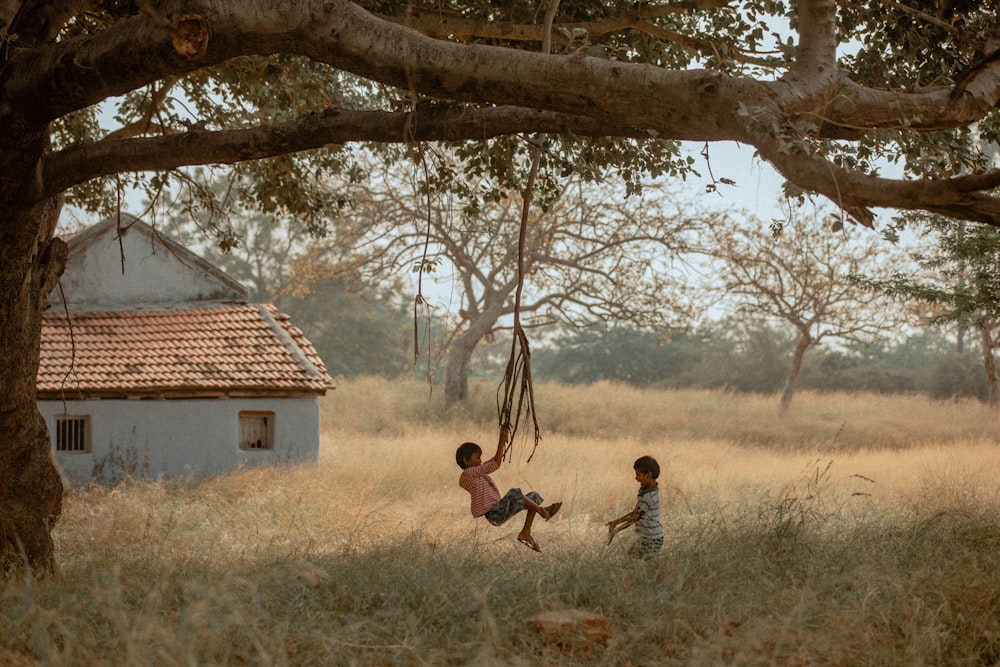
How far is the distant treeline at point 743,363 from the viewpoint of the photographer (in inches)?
1757

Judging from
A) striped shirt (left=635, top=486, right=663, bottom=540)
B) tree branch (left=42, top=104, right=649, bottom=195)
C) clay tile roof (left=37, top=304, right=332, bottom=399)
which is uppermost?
tree branch (left=42, top=104, right=649, bottom=195)

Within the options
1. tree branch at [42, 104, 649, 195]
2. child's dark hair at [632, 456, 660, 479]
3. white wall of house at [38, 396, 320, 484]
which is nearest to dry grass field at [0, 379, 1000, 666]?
child's dark hair at [632, 456, 660, 479]

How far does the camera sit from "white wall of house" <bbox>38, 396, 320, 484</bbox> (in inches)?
648

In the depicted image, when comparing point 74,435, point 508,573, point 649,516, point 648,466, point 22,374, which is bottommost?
point 508,573

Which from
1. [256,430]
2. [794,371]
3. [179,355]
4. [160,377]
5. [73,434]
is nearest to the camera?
[160,377]

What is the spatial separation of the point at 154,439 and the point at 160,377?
1.15 m

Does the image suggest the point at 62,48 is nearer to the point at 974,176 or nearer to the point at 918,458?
the point at 974,176

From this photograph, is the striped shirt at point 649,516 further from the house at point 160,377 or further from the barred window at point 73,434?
the barred window at point 73,434

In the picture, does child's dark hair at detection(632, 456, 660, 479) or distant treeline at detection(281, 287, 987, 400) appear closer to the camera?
child's dark hair at detection(632, 456, 660, 479)

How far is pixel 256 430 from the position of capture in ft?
57.1

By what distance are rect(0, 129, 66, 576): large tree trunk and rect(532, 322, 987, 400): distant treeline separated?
118 ft

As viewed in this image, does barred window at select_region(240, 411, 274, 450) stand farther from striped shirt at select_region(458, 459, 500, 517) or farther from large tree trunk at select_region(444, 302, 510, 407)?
large tree trunk at select_region(444, 302, 510, 407)

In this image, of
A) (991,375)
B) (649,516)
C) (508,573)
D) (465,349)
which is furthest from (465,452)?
(991,375)

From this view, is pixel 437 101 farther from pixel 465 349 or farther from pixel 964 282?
pixel 465 349
